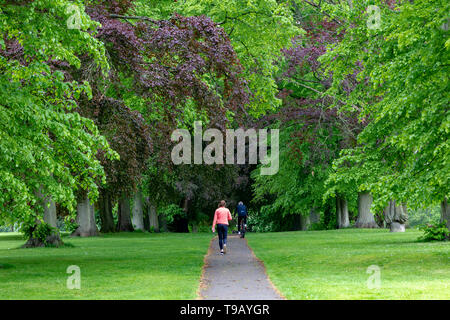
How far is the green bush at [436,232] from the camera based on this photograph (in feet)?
91.4

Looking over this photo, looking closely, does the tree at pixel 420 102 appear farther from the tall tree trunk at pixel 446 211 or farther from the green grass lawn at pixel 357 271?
the tall tree trunk at pixel 446 211

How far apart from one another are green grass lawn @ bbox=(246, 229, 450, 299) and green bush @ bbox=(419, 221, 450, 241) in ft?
11.2

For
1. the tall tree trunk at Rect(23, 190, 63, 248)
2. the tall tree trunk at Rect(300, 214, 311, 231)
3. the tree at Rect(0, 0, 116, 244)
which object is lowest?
the tall tree trunk at Rect(300, 214, 311, 231)

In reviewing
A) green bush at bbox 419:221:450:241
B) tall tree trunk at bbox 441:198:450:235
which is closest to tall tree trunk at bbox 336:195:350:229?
tall tree trunk at bbox 441:198:450:235

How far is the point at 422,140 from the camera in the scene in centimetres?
1680

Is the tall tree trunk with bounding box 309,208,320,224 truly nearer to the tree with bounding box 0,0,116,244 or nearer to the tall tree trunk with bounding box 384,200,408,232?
the tall tree trunk with bounding box 384,200,408,232

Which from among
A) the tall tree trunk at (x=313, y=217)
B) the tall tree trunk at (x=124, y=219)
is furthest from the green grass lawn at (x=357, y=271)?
the tall tree trunk at (x=313, y=217)

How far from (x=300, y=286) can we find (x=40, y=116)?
677 centimetres

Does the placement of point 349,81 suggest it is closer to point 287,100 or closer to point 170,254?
point 287,100

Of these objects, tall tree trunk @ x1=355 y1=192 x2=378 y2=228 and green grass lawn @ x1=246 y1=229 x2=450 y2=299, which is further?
tall tree trunk @ x1=355 y1=192 x2=378 y2=228

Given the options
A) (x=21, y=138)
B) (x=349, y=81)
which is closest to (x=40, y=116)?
(x=21, y=138)

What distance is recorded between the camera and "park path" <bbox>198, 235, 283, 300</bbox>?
12430 mm

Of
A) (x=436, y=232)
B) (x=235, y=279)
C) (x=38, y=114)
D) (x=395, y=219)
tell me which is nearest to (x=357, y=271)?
(x=235, y=279)

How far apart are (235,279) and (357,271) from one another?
3208 millimetres
